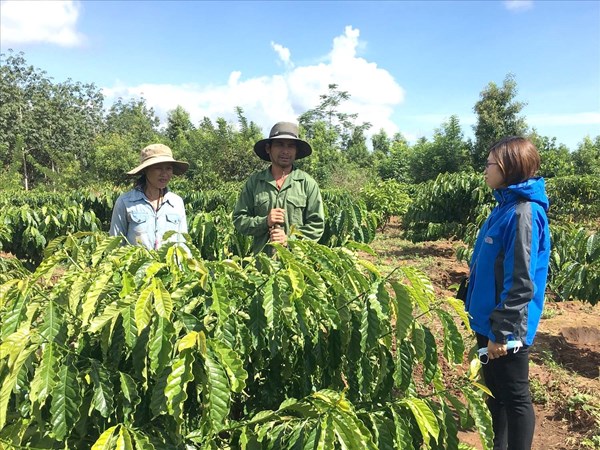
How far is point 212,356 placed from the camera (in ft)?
3.67

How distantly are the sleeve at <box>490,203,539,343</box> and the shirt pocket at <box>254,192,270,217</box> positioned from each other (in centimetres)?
145

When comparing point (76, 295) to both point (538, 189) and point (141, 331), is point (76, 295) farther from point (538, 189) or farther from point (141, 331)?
point (538, 189)

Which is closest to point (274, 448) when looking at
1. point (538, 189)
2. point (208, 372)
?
point (208, 372)

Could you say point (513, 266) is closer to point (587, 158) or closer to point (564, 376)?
point (564, 376)

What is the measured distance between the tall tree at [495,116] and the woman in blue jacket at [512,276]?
22142mm

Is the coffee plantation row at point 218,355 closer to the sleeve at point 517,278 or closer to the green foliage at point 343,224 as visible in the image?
the sleeve at point 517,278

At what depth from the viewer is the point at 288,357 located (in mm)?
1467

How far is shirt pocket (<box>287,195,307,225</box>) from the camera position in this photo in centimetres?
288

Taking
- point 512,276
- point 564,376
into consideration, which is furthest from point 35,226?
point 564,376

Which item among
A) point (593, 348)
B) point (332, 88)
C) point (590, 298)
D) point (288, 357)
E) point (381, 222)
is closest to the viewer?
point (288, 357)

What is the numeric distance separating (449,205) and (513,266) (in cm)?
691

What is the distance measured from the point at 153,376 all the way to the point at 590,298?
3.66 metres

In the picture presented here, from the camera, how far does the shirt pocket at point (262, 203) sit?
291 cm

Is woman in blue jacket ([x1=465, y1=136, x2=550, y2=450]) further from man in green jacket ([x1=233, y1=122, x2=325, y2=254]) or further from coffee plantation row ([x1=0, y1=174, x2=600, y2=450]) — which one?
man in green jacket ([x1=233, y1=122, x2=325, y2=254])
